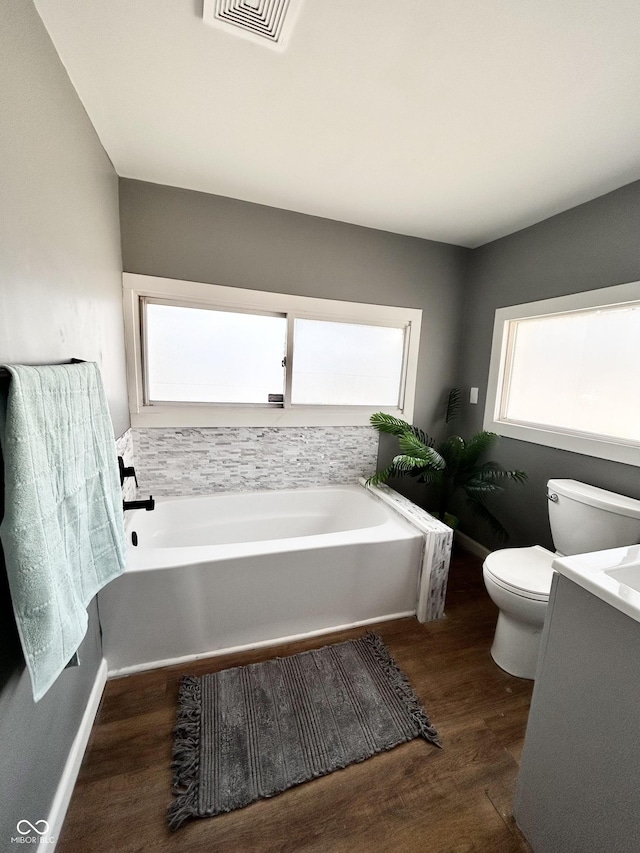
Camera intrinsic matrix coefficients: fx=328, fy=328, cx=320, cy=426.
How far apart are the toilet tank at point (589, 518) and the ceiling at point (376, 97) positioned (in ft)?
5.07

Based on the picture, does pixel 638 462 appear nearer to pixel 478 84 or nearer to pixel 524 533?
pixel 524 533

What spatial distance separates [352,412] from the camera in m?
2.53

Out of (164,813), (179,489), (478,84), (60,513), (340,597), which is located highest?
(478,84)

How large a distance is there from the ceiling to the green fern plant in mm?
1442

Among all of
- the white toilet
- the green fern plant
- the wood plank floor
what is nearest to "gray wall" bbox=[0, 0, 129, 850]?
the wood plank floor

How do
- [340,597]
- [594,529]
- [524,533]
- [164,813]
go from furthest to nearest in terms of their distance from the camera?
[524,533]
[340,597]
[594,529]
[164,813]

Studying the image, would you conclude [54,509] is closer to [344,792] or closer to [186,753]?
[186,753]

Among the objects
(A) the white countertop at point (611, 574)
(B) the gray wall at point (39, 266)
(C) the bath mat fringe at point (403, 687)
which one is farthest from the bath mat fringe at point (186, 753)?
(A) the white countertop at point (611, 574)

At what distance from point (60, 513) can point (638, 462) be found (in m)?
2.35

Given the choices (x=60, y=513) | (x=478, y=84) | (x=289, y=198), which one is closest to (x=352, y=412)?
(x=289, y=198)

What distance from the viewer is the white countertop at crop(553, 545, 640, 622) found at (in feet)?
2.44

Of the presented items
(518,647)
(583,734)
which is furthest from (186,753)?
(518,647)

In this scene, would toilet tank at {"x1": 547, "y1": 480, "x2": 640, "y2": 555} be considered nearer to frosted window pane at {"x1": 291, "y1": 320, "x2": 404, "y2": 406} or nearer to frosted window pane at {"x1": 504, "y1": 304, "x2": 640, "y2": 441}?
frosted window pane at {"x1": 504, "y1": 304, "x2": 640, "y2": 441}

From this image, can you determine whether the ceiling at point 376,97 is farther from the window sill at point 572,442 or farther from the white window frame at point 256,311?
the window sill at point 572,442
